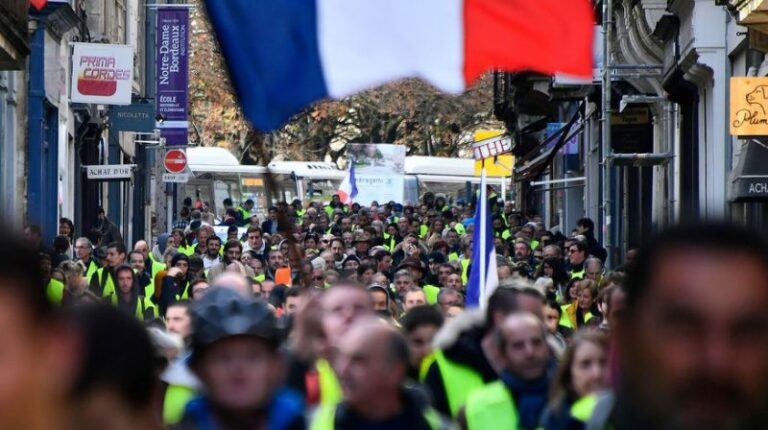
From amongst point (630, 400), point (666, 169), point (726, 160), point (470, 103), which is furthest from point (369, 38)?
point (470, 103)

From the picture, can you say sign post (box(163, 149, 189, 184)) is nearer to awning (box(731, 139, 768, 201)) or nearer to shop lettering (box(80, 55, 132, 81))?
shop lettering (box(80, 55, 132, 81))

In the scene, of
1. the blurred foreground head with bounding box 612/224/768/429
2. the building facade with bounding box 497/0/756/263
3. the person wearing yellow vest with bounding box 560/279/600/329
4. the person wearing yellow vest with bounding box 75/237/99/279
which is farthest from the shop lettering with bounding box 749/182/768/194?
the blurred foreground head with bounding box 612/224/768/429

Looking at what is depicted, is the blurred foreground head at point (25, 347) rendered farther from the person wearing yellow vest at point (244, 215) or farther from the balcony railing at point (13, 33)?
the person wearing yellow vest at point (244, 215)

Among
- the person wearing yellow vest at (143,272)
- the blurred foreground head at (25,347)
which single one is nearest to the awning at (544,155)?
the person wearing yellow vest at (143,272)

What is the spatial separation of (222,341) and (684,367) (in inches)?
103

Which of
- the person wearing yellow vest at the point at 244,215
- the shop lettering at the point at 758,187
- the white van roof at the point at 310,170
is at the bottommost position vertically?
the person wearing yellow vest at the point at 244,215

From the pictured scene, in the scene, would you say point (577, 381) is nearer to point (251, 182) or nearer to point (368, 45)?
point (368, 45)

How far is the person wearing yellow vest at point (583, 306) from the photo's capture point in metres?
15.1

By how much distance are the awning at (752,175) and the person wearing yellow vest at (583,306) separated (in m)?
4.77

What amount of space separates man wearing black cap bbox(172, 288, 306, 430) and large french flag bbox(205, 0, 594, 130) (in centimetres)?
229

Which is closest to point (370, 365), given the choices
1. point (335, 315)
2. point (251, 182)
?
point (335, 315)

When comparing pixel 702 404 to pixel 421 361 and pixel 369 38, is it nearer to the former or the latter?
pixel 369 38

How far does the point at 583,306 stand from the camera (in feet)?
50.7

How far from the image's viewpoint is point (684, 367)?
2.11m
